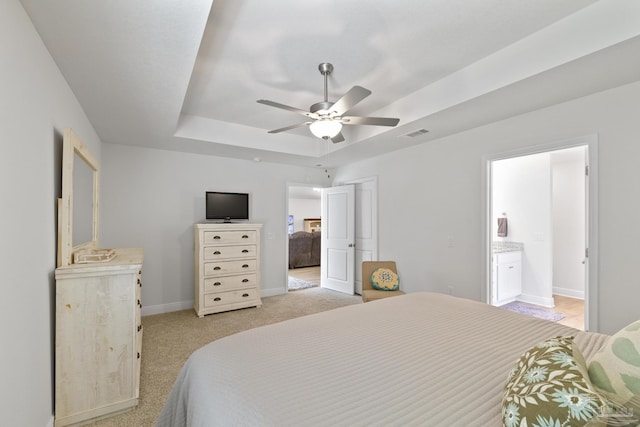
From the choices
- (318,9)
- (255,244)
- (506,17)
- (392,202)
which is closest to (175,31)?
(318,9)

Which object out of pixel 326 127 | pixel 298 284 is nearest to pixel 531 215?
pixel 326 127

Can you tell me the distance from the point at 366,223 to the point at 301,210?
221 inches

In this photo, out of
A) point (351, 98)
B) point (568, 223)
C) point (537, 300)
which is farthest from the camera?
point (568, 223)

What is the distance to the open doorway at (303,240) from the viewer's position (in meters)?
5.98

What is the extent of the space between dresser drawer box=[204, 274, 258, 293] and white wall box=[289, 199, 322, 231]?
231 inches

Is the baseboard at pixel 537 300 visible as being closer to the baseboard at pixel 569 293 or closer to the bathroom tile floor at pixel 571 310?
the bathroom tile floor at pixel 571 310

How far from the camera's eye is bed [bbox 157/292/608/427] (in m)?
0.89

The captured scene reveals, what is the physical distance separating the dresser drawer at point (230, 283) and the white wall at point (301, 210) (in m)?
5.86

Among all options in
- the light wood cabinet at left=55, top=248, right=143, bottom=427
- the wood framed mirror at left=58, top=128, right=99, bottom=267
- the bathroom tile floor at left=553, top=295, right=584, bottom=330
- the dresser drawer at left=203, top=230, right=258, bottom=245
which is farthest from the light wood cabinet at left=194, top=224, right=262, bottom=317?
the bathroom tile floor at left=553, top=295, right=584, bottom=330

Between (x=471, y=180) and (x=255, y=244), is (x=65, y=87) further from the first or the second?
(x=471, y=180)

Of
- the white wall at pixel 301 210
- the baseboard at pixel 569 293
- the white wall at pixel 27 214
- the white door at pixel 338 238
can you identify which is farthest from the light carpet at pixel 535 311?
the white wall at pixel 301 210

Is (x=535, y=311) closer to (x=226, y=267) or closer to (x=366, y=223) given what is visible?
(x=366, y=223)

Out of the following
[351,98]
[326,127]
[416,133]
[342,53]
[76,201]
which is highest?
[342,53]

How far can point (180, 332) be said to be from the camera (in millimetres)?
3348
